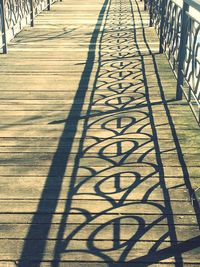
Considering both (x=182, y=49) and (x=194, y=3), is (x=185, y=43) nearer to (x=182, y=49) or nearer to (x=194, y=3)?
(x=182, y=49)

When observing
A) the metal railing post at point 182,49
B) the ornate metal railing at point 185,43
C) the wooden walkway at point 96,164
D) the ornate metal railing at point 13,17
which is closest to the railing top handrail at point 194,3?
the ornate metal railing at point 185,43

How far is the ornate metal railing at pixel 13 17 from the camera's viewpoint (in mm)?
8000

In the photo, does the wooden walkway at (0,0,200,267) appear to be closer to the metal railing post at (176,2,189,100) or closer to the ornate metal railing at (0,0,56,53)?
the metal railing post at (176,2,189,100)

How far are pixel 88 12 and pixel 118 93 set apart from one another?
26.4 feet

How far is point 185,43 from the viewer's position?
5.50m

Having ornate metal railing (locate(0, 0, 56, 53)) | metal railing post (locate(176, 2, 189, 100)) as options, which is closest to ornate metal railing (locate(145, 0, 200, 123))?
metal railing post (locate(176, 2, 189, 100))

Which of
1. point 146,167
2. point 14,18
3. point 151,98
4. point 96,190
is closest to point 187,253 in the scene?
point 96,190

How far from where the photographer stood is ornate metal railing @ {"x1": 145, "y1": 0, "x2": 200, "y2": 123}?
15.4 feet

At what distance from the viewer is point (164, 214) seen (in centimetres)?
323

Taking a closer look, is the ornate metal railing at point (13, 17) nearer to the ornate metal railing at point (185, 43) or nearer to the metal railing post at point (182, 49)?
the ornate metal railing at point (185, 43)

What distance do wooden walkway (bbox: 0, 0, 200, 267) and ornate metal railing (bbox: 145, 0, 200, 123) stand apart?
0.25 metres

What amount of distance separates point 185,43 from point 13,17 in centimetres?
511

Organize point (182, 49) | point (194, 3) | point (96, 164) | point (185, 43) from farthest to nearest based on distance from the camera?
point (182, 49), point (185, 43), point (194, 3), point (96, 164)

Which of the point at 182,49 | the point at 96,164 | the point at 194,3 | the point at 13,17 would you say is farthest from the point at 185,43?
the point at 13,17
